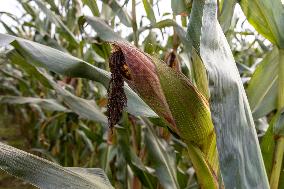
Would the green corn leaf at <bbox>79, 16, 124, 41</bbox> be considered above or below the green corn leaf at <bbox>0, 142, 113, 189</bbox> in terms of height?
above

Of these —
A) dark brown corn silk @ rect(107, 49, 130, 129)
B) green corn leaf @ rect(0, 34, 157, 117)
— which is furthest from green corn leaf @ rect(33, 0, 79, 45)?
dark brown corn silk @ rect(107, 49, 130, 129)

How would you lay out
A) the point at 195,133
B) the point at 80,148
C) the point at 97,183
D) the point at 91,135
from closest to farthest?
the point at 195,133
the point at 97,183
the point at 91,135
the point at 80,148

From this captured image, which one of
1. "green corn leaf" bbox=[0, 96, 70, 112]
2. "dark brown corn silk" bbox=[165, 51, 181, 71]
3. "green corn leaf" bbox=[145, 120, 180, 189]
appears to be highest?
"dark brown corn silk" bbox=[165, 51, 181, 71]

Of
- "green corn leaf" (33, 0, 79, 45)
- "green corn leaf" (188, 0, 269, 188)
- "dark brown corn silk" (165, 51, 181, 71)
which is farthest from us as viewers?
"green corn leaf" (33, 0, 79, 45)

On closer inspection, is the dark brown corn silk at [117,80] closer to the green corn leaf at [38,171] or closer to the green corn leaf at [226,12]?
the green corn leaf at [38,171]

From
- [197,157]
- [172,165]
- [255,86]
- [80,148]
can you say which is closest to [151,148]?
[172,165]

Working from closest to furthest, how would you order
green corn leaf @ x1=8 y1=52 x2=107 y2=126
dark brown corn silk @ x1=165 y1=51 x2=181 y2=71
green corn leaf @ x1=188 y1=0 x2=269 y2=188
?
green corn leaf @ x1=188 y1=0 x2=269 y2=188
dark brown corn silk @ x1=165 y1=51 x2=181 y2=71
green corn leaf @ x1=8 y1=52 x2=107 y2=126

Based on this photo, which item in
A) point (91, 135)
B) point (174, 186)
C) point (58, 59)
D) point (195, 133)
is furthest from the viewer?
point (91, 135)

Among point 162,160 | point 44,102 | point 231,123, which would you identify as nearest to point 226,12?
point 231,123

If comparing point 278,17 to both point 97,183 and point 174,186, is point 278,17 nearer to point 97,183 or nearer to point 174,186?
point 97,183

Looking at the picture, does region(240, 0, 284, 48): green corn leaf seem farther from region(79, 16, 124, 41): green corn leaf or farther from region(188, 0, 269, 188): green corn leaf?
region(79, 16, 124, 41): green corn leaf

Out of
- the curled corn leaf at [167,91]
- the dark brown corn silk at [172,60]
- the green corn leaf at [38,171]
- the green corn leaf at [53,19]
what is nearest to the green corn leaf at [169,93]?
the curled corn leaf at [167,91]
